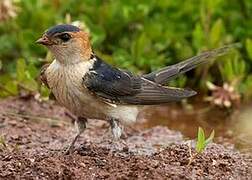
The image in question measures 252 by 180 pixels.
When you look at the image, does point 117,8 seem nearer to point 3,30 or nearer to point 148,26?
point 148,26

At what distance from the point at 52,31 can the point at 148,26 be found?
2560mm

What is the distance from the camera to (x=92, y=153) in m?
4.75

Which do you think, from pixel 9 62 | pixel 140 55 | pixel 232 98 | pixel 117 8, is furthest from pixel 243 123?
pixel 9 62

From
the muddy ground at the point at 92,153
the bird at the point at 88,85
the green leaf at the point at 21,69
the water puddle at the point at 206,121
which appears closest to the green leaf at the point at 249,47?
the water puddle at the point at 206,121

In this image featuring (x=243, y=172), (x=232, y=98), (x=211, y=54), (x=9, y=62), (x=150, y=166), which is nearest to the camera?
(x=150, y=166)

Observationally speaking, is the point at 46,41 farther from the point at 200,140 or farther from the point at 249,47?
the point at 249,47

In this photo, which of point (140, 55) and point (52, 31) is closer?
point (52, 31)

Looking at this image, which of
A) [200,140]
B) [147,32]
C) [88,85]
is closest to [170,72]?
[88,85]

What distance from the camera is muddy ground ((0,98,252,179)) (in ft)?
13.9

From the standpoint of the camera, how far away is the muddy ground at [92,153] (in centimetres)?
425

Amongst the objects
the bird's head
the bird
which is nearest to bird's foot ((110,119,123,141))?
the bird

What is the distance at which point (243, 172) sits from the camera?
15.2 feet

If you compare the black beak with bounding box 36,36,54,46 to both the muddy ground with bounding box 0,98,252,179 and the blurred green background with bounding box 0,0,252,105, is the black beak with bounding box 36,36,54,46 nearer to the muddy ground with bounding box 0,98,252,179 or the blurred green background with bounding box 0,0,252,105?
the muddy ground with bounding box 0,98,252,179

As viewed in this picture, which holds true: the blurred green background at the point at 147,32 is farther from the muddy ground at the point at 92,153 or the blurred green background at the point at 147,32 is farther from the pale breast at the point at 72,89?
the pale breast at the point at 72,89
